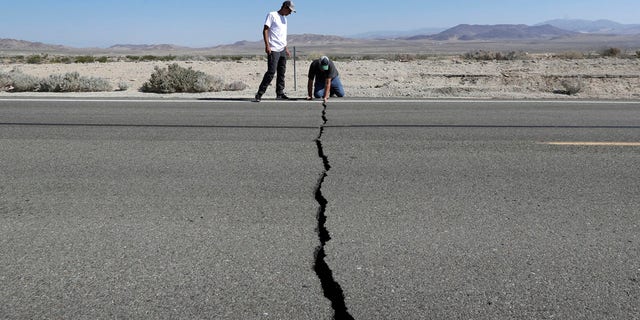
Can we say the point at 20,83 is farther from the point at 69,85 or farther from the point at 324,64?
the point at 324,64

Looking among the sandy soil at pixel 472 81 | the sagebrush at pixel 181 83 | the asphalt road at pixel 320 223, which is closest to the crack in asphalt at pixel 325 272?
the asphalt road at pixel 320 223

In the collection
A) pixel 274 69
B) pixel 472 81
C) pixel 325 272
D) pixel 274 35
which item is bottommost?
pixel 325 272

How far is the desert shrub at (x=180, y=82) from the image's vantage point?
15.1 meters

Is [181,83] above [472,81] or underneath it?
above

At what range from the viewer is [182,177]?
601 cm

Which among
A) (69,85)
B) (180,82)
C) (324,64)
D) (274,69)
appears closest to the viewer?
(274,69)

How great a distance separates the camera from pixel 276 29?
1195 centimetres

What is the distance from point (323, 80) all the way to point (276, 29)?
1.40 meters

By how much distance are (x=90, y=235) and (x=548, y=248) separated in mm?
3049

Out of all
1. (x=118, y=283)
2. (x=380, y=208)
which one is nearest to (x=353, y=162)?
(x=380, y=208)

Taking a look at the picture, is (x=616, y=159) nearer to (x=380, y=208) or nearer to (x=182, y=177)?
(x=380, y=208)

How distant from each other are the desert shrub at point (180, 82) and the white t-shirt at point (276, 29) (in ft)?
12.0

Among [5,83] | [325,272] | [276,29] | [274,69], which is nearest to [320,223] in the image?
[325,272]

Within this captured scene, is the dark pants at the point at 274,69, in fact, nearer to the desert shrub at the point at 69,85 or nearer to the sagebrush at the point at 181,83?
the sagebrush at the point at 181,83
